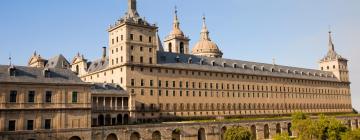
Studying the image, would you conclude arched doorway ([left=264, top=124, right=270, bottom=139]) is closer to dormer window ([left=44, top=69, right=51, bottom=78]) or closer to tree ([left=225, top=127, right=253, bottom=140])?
tree ([left=225, top=127, right=253, bottom=140])

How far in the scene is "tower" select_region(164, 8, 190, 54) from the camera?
10606 centimetres

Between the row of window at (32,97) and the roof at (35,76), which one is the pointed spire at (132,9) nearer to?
the roof at (35,76)

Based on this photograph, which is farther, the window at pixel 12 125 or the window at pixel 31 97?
the window at pixel 31 97

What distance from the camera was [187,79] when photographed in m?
79.1

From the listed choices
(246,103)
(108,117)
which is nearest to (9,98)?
(108,117)

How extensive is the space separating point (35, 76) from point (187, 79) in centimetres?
3584

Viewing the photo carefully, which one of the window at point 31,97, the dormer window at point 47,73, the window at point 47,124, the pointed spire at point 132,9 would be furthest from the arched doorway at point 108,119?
the pointed spire at point 132,9

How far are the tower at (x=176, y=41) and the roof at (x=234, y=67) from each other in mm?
18343

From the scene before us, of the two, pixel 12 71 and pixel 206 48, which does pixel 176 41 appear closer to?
pixel 206 48

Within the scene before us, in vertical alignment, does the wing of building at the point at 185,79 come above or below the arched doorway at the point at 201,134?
above

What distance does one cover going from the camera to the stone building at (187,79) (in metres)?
70.5

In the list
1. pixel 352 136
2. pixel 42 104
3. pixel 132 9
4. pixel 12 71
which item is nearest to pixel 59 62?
pixel 132 9

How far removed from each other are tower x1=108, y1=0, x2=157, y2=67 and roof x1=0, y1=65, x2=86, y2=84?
58.9 feet

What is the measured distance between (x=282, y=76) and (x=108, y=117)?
54613mm
